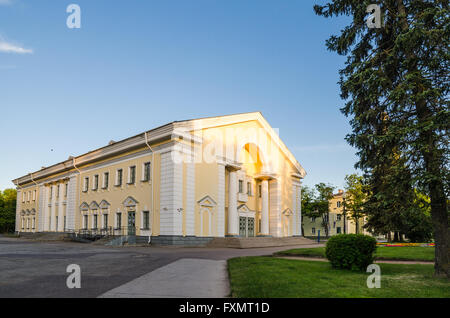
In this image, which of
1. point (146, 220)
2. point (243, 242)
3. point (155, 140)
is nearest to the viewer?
point (243, 242)

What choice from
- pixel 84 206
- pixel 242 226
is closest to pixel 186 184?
pixel 242 226

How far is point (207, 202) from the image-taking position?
28609 mm

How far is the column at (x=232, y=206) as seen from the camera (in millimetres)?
31297

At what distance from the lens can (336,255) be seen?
11.0 m

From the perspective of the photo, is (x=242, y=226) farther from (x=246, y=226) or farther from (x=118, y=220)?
(x=118, y=220)

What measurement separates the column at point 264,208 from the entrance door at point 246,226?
0.95 m

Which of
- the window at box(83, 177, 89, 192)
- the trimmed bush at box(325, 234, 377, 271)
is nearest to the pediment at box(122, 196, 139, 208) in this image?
the window at box(83, 177, 89, 192)

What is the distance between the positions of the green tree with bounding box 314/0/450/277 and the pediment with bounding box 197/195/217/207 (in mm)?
18035

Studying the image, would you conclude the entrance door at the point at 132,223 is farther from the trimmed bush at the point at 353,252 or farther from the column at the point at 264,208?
the trimmed bush at the point at 353,252

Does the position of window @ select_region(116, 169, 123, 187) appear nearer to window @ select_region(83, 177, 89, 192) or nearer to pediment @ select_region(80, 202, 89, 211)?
pediment @ select_region(80, 202, 89, 211)

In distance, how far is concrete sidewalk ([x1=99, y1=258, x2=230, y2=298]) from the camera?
7062mm

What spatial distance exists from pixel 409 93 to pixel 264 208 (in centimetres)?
2645

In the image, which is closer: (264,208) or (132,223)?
(132,223)

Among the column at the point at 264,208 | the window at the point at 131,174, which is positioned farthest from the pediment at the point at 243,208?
the window at the point at 131,174
